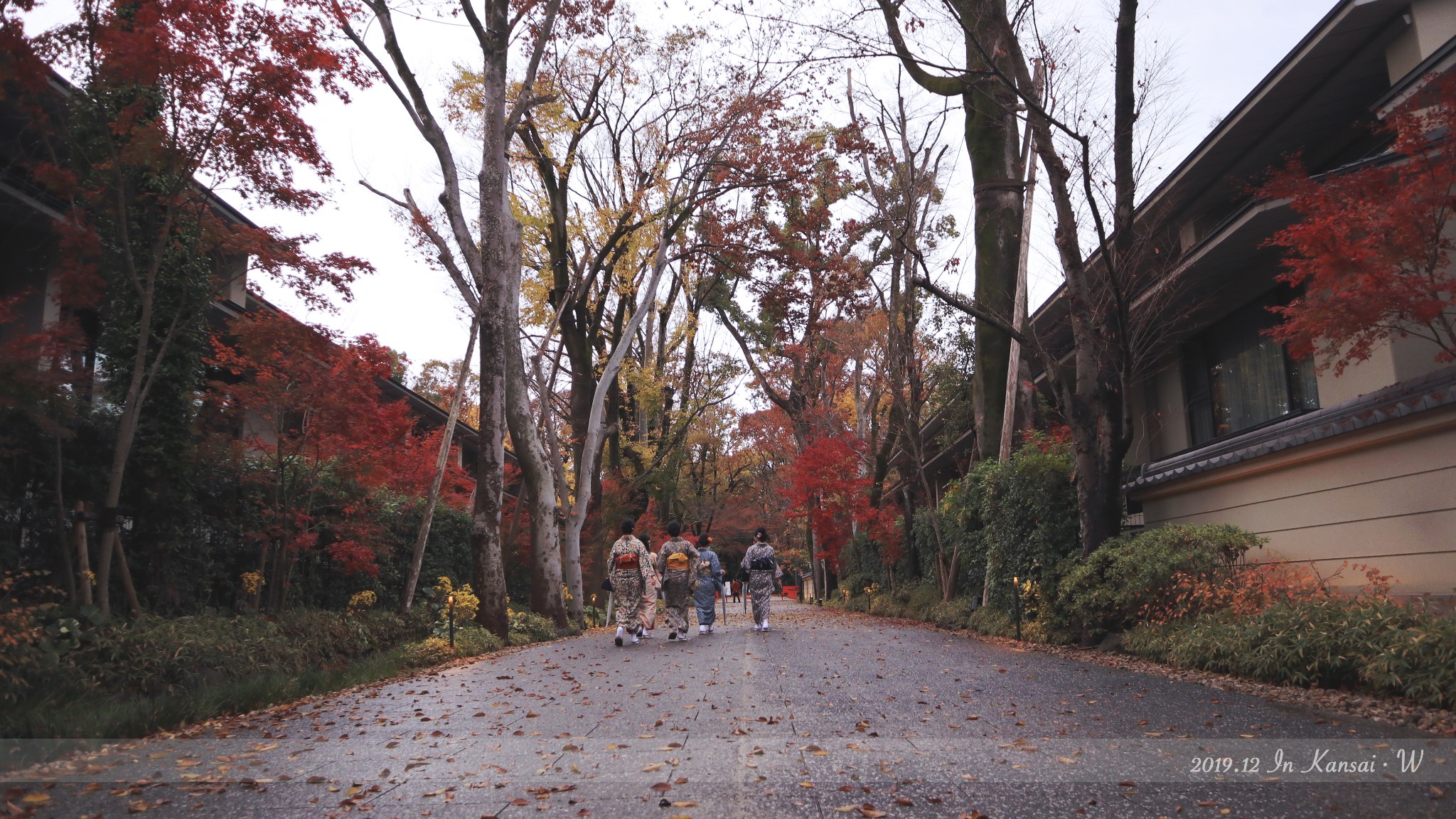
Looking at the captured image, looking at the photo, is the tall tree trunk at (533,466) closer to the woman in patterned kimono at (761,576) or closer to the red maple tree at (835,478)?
the woman in patterned kimono at (761,576)

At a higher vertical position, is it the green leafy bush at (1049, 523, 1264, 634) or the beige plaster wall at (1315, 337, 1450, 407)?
the beige plaster wall at (1315, 337, 1450, 407)

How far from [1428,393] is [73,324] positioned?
12948mm

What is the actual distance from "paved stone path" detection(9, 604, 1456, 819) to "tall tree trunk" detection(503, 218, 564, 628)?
8.99 metres

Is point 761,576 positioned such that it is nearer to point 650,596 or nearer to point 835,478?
point 650,596

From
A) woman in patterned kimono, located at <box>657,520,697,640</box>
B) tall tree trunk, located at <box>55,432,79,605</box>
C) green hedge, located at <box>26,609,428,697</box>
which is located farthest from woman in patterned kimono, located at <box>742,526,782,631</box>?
tall tree trunk, located at <box>55,432,79,605</box>

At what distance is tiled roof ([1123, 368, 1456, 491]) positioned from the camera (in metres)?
8.88

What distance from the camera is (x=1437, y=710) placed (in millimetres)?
6199

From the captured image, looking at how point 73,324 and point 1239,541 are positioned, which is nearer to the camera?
point 73,324

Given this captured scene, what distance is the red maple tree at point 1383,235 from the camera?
325 inches

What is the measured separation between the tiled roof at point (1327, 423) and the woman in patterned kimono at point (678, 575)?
7.60 meters

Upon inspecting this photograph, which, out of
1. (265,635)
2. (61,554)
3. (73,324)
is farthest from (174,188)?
(265,635)

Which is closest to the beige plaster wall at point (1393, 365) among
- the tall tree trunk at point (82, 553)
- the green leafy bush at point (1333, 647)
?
the green leafy bush at point (1333, 647)

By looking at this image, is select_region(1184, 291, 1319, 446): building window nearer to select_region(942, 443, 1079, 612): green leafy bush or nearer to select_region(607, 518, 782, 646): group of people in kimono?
select_region(942, 443, 1079, 612): green leafy bush

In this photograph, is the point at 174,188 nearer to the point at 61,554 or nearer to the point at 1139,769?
the point at 61,554
